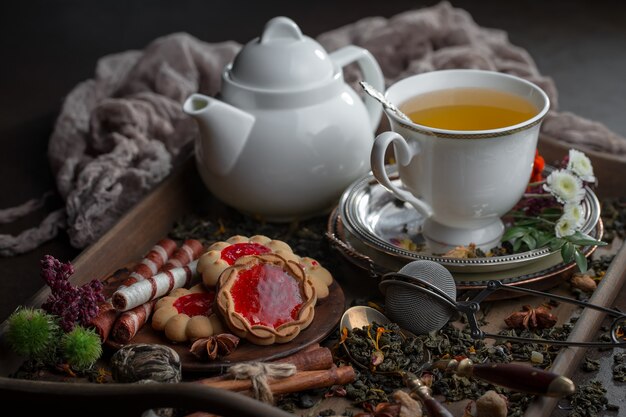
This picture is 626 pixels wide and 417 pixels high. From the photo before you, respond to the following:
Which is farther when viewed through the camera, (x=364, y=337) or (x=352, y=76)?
(x=352, y=76)

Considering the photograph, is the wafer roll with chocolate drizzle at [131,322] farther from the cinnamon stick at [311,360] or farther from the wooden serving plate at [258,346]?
the cinnamon stick at [311,360]

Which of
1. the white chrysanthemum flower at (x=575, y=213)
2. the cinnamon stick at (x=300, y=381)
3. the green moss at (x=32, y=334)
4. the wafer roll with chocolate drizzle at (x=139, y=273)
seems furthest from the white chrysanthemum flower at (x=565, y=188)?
the green moss at (x=32, y=334)

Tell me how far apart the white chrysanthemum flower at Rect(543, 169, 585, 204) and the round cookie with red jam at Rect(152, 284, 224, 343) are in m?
0.49

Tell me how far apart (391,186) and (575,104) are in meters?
1.04

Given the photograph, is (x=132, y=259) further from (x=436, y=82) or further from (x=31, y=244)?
(x=436, y=82)

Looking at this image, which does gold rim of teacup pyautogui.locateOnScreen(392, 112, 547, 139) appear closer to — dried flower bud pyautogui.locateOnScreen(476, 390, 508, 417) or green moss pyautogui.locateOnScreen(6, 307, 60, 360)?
dried flower bud pyautogui.locateOnScreen(476, 390, 508, 417)

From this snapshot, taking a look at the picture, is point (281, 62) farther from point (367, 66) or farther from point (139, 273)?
point (139, 273)

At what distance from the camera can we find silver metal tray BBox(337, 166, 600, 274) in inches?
45.5

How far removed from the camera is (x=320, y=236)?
1360mm

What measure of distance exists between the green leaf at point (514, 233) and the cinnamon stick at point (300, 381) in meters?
0.34

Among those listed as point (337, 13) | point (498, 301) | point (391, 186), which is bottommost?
point (337, 13)

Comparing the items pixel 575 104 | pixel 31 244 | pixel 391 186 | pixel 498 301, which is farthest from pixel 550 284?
pixel 575 104

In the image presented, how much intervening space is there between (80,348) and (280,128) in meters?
0.47

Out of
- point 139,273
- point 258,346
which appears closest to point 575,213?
point 258,346
